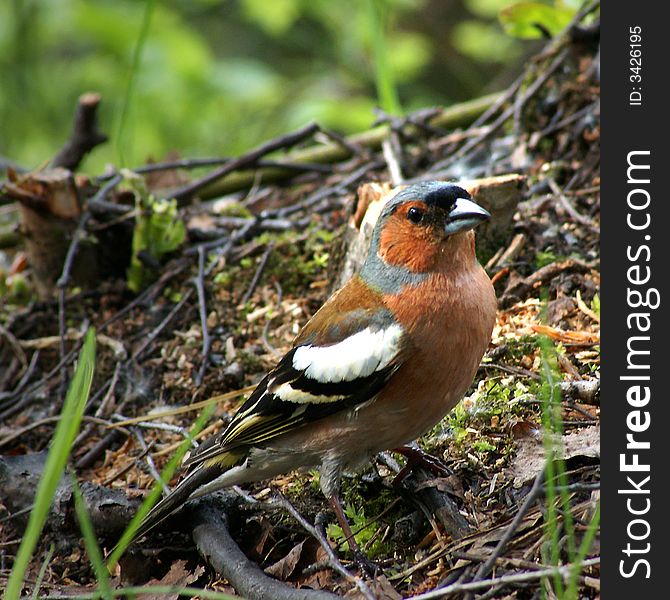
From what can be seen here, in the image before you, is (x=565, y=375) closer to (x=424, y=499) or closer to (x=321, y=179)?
(x=424, y=499)

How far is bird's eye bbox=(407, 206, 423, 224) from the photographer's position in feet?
10.8

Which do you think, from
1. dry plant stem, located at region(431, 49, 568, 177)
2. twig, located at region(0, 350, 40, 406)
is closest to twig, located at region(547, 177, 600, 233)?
dry plant stem, located at region(431, 49, 568, 177)

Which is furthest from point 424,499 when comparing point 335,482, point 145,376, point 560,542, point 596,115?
point 596,115

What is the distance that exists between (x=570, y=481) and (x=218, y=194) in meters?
3.78

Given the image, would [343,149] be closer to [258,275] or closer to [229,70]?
[258,275]

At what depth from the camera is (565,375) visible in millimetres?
3463

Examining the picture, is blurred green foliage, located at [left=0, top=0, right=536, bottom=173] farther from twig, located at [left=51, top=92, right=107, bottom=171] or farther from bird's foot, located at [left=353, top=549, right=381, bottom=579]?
bird's foot, located at [left=353, top=549, right=381, bottom=579]

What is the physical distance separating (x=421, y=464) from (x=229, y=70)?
680 centimetres

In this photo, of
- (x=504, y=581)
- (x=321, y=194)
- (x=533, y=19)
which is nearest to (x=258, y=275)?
(x=321, y=194)

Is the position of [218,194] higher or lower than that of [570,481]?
higher

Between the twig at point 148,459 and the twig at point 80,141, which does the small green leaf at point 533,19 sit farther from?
the twig at point 148,459

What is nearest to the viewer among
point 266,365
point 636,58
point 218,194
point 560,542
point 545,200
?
point 560,542

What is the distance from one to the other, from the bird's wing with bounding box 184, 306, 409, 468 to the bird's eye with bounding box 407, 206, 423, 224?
1.29ft

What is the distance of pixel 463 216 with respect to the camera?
3191 mm
